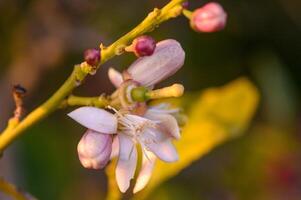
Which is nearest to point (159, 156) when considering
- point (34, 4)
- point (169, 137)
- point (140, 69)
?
point (169, 137)

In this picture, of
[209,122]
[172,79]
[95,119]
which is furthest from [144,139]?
[172,79]

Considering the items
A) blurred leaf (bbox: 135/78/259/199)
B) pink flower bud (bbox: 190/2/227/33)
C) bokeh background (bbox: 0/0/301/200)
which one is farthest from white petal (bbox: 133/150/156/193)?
bokeh background (bbox: 0/0/301/200)

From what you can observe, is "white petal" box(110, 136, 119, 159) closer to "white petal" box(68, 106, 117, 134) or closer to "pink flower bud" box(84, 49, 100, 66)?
"white petal" box(68, 106, 117, 134)

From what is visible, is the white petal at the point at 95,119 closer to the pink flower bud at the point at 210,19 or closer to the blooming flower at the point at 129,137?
the blooming flower at the point at 129,137

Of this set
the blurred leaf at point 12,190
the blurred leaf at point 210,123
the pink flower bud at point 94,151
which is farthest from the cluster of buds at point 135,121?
the blurred leaf at point 210,123

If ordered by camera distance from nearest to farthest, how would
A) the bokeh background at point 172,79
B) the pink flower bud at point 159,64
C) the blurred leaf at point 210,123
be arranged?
the pink flower bud at point 159,64 < the blurred leaf at point 210,123 < the bokeh background at point 172,79

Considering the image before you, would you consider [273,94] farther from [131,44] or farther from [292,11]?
[131,44]

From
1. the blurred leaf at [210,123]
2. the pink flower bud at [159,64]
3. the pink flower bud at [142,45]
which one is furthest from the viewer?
the blurred leaf at [210,123]
